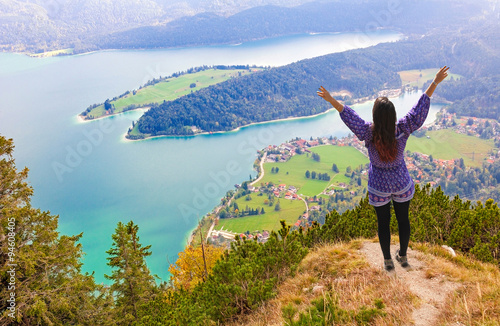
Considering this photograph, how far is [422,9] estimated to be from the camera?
117 meters

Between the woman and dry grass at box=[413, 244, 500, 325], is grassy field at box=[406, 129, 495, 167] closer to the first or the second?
dry grass at box=[413, 244, 500, 325]

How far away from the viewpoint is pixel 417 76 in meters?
78.9

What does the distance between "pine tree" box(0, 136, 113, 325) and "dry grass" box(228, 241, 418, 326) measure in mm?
3097

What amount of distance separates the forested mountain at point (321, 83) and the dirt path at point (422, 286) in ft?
195

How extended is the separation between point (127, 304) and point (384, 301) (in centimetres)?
636

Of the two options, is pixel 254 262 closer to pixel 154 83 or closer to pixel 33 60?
pixel 154 83

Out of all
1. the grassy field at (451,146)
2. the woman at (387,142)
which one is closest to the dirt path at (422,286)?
the woman at (387,142)

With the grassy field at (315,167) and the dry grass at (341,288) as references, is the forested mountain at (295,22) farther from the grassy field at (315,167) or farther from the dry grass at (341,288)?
the dry grass at (341,288)

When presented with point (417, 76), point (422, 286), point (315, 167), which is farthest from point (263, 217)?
point (417, 76)

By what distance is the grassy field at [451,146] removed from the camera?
4509 cm

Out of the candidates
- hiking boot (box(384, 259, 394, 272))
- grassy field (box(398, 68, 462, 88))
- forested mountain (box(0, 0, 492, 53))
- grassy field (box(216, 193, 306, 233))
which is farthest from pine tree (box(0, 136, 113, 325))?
forested mountain (box(0, 0, 492, 53))

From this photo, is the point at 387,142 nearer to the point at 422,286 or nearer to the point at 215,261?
the point at 422,286

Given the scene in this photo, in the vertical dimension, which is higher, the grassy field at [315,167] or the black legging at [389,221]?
the black legging at [389,221]

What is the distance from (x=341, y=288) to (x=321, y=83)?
78566 millimetres
